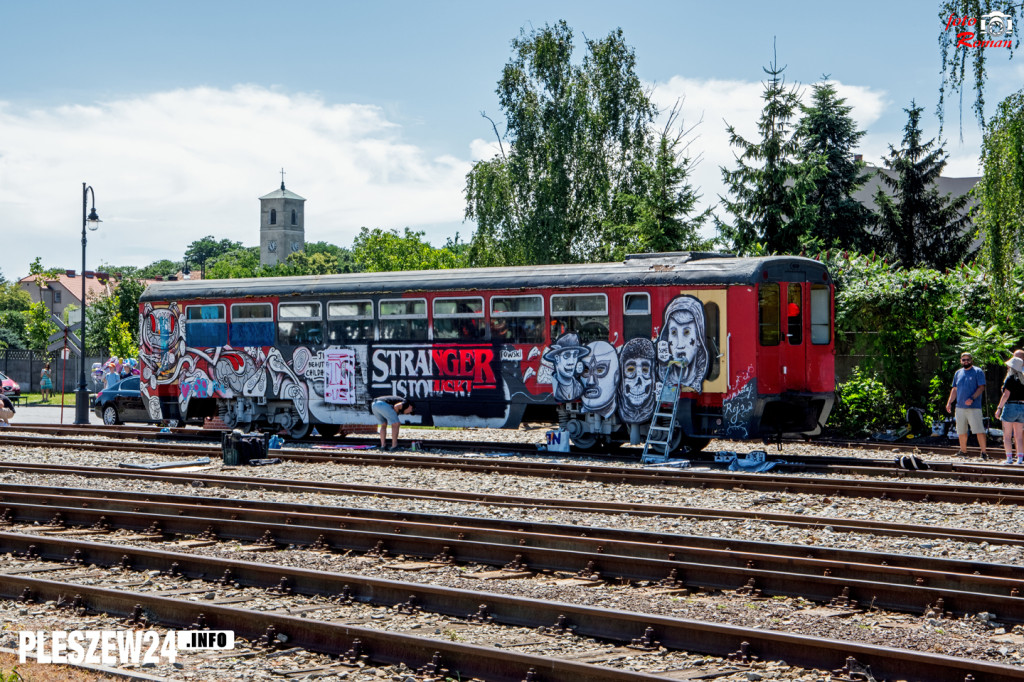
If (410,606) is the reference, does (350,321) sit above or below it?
above

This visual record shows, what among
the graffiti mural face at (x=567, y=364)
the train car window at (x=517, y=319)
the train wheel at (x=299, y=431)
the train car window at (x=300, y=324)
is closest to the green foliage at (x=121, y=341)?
the train wheel at (x=299, y=431)

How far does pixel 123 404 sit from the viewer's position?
26.7 meters

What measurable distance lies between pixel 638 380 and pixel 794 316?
2.83 metres

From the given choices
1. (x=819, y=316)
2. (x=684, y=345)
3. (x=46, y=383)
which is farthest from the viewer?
(x=46, y=383)

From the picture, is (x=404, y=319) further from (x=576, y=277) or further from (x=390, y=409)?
(x=576, y=277)

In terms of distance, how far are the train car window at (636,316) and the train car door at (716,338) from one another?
98 cm

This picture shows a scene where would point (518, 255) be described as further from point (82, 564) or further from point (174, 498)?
point (82, 564)

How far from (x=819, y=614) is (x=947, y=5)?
13.2 metres

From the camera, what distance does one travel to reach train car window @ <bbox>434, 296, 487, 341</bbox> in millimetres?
A: 19469

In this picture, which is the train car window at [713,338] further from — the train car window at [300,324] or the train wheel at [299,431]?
the train wheel at [299,431]

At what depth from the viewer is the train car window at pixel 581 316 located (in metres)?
18.3

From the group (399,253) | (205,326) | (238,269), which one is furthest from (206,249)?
(205,326)

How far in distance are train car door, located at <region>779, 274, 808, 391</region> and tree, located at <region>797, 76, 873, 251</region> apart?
19376mm

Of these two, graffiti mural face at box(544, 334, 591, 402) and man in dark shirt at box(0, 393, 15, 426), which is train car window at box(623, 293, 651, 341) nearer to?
graffiti mural face at box(544, 334, 591, 402)
